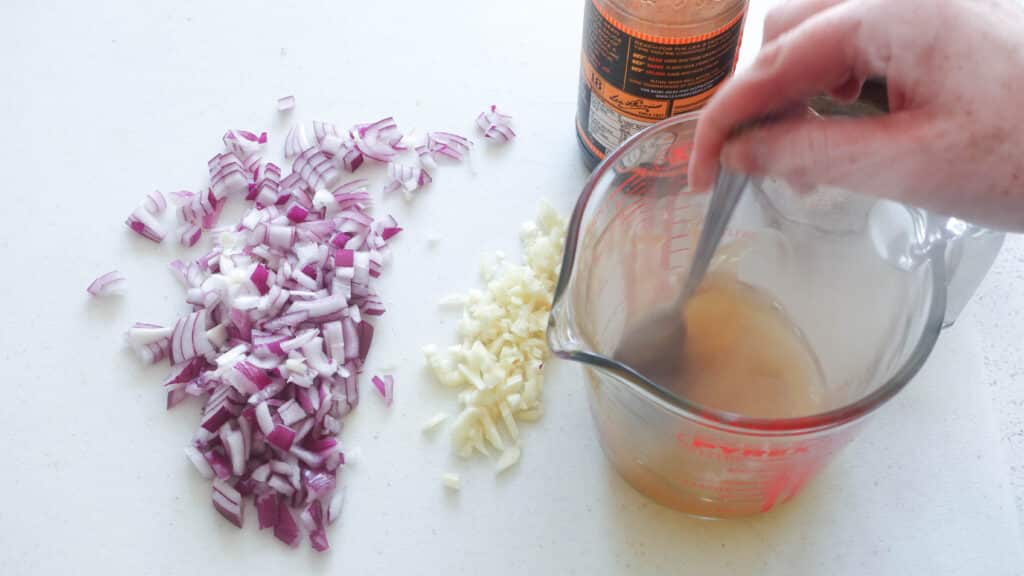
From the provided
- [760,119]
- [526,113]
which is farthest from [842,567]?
[526,113]

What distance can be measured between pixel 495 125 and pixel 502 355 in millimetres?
335

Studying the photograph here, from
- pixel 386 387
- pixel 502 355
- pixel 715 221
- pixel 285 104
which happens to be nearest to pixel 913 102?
pixel 715 221

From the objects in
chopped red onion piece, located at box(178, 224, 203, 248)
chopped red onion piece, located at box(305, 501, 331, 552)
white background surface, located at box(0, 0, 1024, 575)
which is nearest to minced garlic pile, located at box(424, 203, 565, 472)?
white background surface, located at box(0, 0, 1024, 575)

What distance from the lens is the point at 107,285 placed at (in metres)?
1.07

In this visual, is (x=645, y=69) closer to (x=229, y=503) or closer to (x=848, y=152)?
(x=848, y=152)

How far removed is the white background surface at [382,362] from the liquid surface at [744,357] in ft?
0.32

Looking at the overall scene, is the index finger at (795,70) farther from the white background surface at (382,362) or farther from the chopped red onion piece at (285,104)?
the chopped red onion piece at (285,104)

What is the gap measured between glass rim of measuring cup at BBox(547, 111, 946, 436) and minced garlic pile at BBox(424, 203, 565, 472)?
0.20m

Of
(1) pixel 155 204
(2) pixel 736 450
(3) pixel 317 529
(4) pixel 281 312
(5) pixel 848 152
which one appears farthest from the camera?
(1) pixel 155 204

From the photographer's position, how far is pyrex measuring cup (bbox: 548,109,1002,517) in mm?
748

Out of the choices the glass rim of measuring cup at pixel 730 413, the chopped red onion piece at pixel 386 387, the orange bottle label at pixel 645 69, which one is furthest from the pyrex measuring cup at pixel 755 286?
the chopped red onion piece at pixel 386 387

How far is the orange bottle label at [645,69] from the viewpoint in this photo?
36.6 inches

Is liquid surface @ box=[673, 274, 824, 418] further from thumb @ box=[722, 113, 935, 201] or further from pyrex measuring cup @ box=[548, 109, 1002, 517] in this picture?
thumb @ box=[722, 113, 935, 201]

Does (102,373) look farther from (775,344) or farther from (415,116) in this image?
(775,344)
